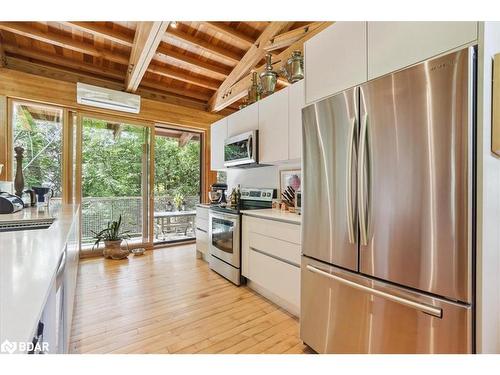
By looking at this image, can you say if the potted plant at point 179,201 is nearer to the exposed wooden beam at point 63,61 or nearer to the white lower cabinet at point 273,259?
the exposed wooden beam at point 63,61

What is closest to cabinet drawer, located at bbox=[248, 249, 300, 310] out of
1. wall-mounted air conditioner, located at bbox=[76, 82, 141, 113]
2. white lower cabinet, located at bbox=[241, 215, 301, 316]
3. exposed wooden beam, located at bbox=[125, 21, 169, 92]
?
white lower cabinet, located at bbox=[241, 215, 301, 316]

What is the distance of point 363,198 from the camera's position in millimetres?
1328

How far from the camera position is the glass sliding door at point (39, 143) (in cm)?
336

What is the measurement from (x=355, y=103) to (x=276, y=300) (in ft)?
6.30

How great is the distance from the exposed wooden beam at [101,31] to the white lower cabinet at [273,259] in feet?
8.95

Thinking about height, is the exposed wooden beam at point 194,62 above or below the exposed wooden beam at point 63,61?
above

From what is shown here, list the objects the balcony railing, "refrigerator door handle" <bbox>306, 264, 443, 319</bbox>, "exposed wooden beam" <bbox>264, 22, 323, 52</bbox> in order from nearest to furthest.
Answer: "refrigerator door handle" <bbox>306, 264, 443, 319</bbox>
"exposed wooden beam" <bbox>264, 22, 323, 52</bbox>
the balcony railing

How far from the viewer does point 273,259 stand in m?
2.29

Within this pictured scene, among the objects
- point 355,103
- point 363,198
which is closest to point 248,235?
point 363,198

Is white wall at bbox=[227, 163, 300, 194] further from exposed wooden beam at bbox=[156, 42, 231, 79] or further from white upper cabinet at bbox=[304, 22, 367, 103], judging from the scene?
exposed wooden beam at bbox=[156, 42, 231, 79]

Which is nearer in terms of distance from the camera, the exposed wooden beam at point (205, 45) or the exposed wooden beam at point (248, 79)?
the exposed wooden beam at point (248, 79)

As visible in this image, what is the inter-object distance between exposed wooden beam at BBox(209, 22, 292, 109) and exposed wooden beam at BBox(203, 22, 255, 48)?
0.11 m

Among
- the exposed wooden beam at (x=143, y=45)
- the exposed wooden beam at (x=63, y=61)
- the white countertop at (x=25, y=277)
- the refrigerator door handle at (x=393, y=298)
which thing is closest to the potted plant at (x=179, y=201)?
the exposed wooden beam at (x=143, y=45)

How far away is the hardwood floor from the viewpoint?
1748 millimetres
